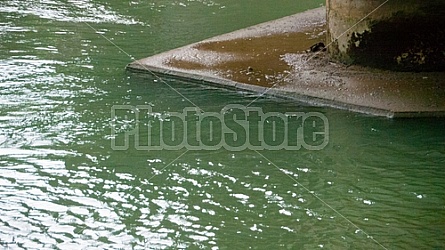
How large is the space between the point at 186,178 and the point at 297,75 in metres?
3.13

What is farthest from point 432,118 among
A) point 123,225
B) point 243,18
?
point 243,18

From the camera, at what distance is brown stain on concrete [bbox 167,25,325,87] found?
29.0 feet

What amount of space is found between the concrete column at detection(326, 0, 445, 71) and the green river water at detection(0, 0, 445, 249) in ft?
4.51

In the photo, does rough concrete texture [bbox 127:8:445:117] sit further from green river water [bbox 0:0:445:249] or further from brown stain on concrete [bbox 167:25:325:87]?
green river water [bbox 0:0:445:249]

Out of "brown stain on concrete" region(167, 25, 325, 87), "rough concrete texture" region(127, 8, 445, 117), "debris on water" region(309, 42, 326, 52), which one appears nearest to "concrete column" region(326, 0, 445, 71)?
"rough concrete texture" region(127, 8, 445, 117)

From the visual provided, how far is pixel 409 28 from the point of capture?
8695 millimetres

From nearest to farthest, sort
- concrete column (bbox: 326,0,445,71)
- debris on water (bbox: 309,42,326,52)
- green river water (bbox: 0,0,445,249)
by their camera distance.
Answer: green river water (bbox: 0,0,445,249) → concrete column (bbox: 326,0,445,71) → debris on water (bbox: 309,42,326,52)

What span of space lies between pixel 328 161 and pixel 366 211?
1.08 m

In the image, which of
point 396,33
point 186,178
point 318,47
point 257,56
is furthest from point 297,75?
Answer: point 186,178

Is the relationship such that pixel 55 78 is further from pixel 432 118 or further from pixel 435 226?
pixel 435 226

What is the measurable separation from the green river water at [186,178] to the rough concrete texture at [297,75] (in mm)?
201

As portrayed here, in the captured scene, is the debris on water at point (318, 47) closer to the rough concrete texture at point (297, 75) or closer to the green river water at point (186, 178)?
the rough concrete texture at point (297, 75)

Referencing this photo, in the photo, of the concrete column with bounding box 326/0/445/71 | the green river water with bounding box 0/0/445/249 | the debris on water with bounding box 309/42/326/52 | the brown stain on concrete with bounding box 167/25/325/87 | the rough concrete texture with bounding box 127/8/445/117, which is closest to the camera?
the green river water with bounding box 0/0/445/249

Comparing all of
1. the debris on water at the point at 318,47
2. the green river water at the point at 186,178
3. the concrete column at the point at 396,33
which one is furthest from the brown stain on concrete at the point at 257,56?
the concrete column at the point at 396,33
